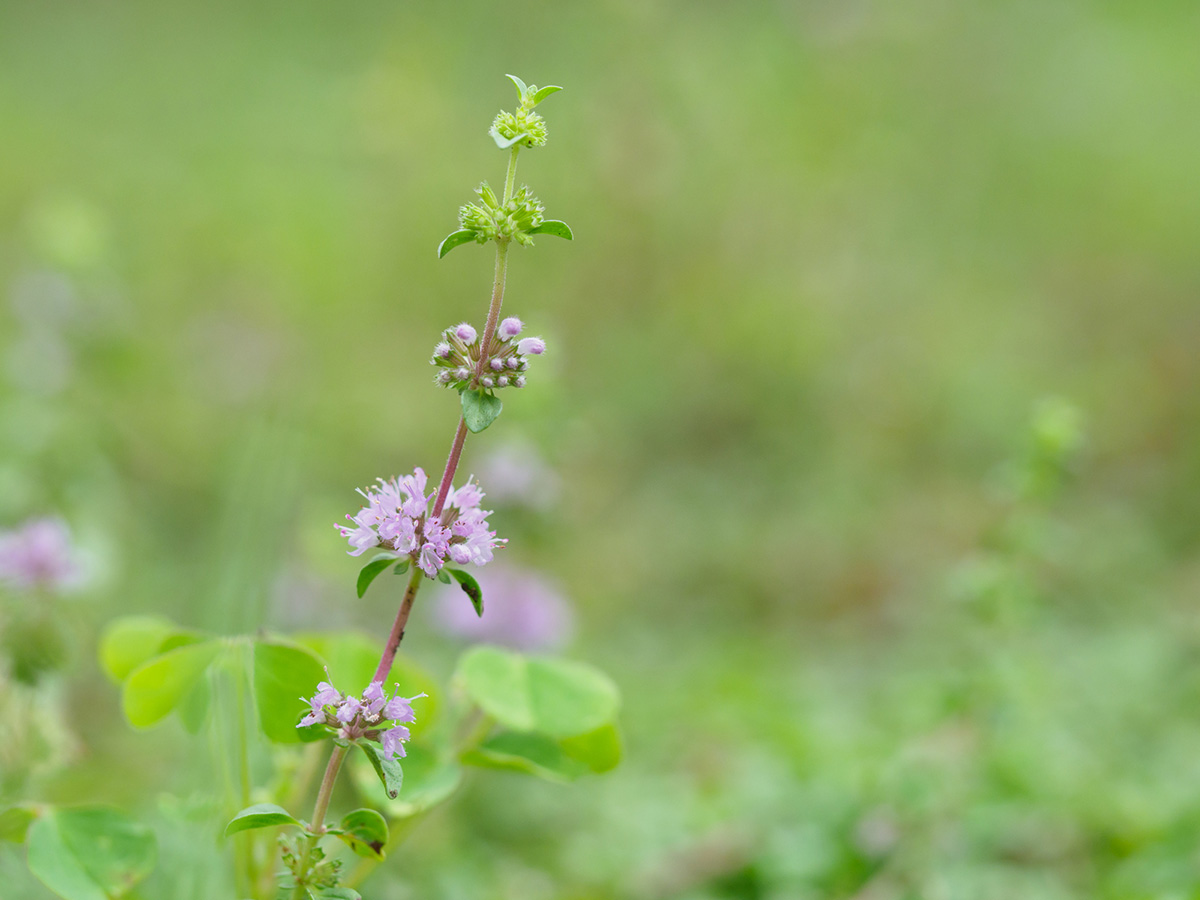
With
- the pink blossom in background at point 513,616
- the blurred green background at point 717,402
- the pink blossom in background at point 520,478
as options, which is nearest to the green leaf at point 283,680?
the blurred green background at point 717,402

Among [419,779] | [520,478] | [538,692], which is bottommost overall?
[419,779]

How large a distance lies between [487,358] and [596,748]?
2.50 feet

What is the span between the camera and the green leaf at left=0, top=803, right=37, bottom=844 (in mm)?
1499

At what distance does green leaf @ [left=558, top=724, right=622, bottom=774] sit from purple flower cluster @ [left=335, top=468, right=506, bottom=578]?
1.75ft

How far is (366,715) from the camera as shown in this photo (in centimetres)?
127

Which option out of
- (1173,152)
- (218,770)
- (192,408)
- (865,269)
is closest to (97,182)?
(192,408)

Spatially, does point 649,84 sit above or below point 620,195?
above

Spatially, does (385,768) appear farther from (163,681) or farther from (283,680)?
(163,681)

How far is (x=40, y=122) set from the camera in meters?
7.82

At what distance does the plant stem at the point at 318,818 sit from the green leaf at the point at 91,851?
1.12 feet

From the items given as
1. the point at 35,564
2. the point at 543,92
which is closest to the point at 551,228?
the point at 543,92

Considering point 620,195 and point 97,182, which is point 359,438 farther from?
point 97,182

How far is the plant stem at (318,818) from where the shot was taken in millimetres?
1281

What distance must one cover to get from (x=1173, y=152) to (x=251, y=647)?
25.5 feet
